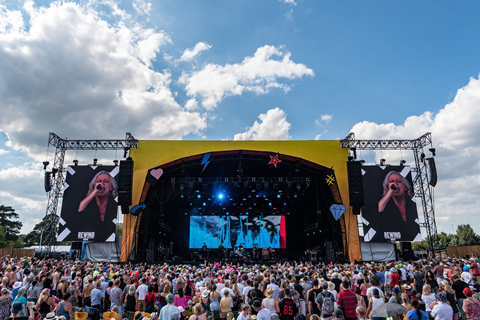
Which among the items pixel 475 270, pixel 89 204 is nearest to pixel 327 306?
pixel 475 270

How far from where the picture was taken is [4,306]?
21.8 ft

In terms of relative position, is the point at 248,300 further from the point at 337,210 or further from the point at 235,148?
the point at 337,210

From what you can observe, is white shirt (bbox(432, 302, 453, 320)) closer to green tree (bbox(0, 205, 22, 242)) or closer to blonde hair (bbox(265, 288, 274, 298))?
blonde hair (bbox(265, 288, 274, 298))

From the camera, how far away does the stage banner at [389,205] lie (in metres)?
24.8

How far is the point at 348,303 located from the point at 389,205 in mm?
20934

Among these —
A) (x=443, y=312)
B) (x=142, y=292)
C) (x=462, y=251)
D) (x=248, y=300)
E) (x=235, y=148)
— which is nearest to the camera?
(x=443, y=312)

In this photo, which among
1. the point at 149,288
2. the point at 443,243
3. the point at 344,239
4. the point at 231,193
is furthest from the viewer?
the point at 443,243

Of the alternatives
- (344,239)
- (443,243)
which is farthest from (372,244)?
(443,243)

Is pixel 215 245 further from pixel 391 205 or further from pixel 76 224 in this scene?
pixel 391 205

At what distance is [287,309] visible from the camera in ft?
21.3

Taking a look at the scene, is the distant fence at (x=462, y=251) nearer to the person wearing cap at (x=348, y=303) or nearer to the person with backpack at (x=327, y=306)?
the person wearing cap at (x=348, y=303)

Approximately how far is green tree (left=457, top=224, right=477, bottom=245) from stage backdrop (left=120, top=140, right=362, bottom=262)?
59.6 meters

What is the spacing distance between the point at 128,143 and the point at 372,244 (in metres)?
20.4

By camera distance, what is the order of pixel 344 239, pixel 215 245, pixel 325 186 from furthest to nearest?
1. pixel 215 245
2. pixel 325 186
3. pixel 344 239
